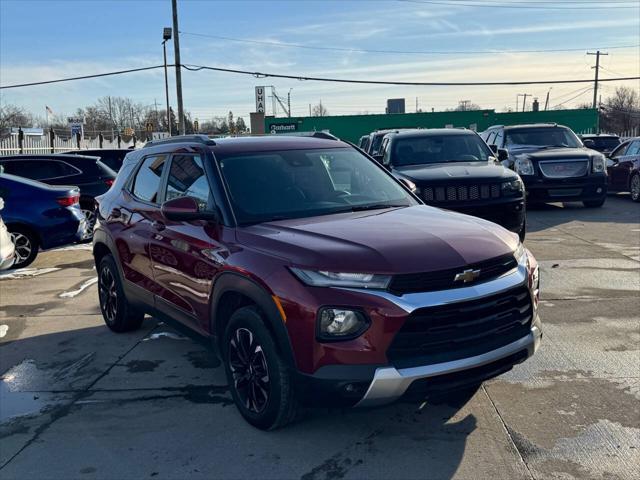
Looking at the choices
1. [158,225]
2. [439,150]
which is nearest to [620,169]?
[439,150]

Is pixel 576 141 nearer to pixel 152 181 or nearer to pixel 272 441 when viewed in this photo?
pixel 152 181

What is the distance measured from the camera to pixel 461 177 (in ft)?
28.5

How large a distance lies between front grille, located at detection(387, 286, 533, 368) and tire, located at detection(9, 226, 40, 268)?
26.0ft

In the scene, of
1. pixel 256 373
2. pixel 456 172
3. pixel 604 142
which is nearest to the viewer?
pixel 256 373

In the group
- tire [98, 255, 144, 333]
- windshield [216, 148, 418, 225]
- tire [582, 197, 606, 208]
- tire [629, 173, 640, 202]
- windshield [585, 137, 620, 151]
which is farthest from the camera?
windshield [585, 137, 620, 151]

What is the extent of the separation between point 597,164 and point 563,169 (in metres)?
0.78

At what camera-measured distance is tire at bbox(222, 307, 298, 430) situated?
11.6 ft

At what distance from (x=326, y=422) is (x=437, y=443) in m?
0.74

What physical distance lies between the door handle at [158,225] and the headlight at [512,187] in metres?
5.40

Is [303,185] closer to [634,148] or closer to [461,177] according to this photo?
[461,177]

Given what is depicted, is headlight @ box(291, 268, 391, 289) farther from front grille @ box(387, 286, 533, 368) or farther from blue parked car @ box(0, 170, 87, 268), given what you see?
blue parked car @ box(0, 170, 87, 268)

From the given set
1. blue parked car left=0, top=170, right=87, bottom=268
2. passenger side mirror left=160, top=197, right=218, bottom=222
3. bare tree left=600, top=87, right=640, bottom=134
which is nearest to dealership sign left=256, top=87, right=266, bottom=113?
blue parked car left=0, top=170, right=87, bottom=268

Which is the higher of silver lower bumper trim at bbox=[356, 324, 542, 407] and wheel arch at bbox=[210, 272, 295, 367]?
wheel arch at bbox=[210, 272, 295, 367]

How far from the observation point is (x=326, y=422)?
3992 mm
